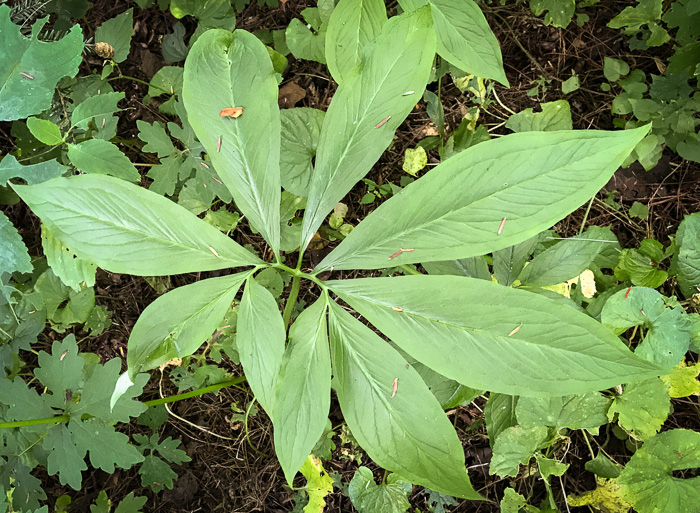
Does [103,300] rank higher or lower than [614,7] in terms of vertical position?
lower

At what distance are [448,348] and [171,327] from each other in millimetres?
584

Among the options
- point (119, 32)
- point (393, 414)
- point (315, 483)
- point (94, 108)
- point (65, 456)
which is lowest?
point (315, 483)

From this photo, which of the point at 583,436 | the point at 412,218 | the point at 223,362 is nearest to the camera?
the point at 412,218

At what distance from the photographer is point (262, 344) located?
1.02 meters

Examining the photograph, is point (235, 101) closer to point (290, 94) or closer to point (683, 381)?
point (290, 94)

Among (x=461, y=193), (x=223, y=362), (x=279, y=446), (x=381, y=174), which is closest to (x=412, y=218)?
(x=461, y=193)

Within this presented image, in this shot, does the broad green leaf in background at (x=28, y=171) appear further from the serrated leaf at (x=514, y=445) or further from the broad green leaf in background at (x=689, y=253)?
the broad green leaf in background at (x=689, y=253)

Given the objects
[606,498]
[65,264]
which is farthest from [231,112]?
[606,498]

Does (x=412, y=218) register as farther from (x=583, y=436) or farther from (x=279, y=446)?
(x=583, y=436)

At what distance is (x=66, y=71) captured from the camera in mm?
1263

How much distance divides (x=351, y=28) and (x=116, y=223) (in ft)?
2.82

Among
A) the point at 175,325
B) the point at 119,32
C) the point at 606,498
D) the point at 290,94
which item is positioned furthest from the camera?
the point at 290,94

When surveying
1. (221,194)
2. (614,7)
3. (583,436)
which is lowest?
(583,436)

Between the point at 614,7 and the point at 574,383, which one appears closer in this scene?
the point at 574,383
